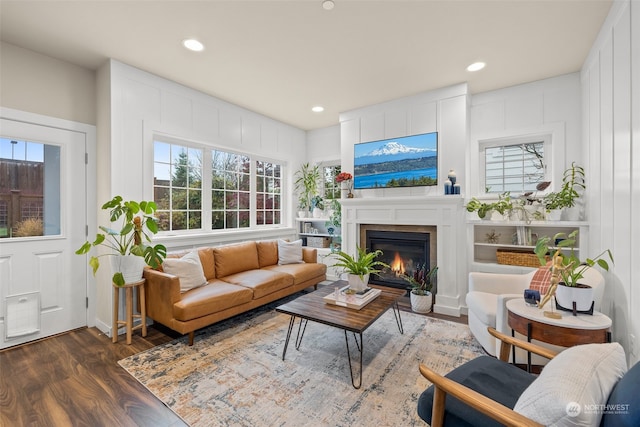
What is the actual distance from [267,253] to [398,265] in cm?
195

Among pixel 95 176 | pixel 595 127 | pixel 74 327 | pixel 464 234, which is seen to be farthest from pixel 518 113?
pixel 74 327

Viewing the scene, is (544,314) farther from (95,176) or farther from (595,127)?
(95,176)

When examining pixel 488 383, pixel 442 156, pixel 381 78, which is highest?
pixel 381 78

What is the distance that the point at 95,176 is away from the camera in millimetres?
3141

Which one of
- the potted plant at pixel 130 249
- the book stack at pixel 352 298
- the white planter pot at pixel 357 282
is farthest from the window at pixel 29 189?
the white planter pot at pixel 357 282

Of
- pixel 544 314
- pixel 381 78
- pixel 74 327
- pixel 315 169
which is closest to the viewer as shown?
pixel 544 314

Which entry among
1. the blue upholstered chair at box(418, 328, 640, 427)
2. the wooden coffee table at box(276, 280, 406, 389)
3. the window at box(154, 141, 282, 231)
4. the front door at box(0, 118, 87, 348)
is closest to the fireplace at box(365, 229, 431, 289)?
the wooden coffee table at box(276, 280, 406, 389)

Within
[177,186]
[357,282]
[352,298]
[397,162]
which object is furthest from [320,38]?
[177,186]

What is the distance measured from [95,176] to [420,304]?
13.3 ft

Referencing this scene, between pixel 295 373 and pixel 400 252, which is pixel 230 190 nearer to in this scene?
pixel 400 252

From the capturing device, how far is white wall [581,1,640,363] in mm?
1842

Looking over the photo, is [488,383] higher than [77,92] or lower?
lower

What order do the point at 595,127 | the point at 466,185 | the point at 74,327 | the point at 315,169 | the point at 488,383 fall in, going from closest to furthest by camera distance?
1. the point at 488,383
2. the point at 595,127
3. the point at 74,327
4. the point at 466,185
5. the point at 315,169

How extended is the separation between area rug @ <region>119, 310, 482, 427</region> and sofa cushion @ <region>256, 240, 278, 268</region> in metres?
1.18
